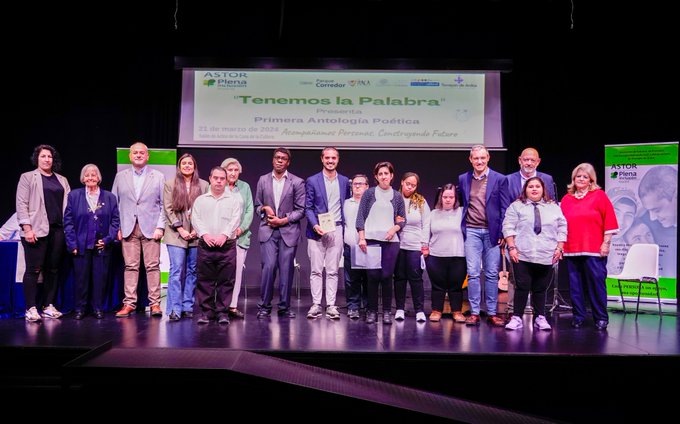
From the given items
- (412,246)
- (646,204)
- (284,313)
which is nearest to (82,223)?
(284,313)

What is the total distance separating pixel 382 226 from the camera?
427 cm

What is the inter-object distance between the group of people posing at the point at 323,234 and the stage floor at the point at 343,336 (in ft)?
0.58

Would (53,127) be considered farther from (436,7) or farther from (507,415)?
(507,415)

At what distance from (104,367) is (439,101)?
521 cm

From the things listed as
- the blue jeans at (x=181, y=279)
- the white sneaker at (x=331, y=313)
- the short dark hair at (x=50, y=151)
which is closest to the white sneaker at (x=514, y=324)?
the white sneaker at (x=331, y=313)

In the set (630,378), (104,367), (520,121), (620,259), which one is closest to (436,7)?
(520,121)

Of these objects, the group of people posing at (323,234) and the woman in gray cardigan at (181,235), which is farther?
the woman in gray cardigan at (181,235)

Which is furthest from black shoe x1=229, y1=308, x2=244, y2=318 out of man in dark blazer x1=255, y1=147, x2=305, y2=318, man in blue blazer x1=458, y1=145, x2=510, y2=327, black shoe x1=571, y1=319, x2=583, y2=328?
black shoe x1=571, y1=319, x2=583, y2=328

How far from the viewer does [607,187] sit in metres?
6.21

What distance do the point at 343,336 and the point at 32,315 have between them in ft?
8.57

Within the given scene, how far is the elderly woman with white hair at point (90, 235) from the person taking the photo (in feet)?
14.8

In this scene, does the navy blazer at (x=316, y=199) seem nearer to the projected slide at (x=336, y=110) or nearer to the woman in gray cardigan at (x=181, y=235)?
the woman in gray cardigan at (x=181, y=235)

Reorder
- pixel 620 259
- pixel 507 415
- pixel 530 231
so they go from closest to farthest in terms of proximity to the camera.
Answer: pixel 507 415
pixel 530 231
pixel 620 259

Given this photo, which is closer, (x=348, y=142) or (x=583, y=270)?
(x=583, y=270)
